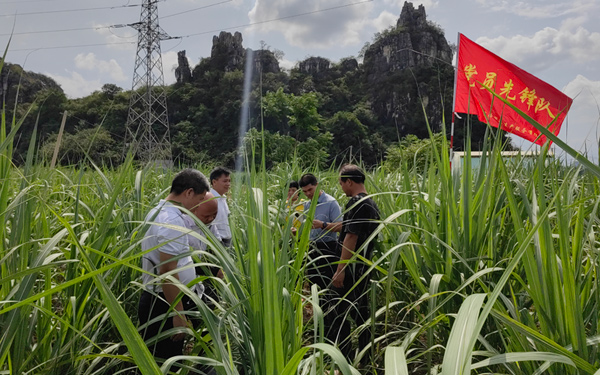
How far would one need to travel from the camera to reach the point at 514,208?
1.16 metres

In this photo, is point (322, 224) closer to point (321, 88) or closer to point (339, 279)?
point (339, 279)

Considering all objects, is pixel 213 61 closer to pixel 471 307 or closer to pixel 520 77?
pixel 520 77

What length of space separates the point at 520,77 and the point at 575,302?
5807 mm

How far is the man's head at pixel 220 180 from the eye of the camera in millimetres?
3469

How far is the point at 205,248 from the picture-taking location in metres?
2.15

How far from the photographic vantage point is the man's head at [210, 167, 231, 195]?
347 centimetres

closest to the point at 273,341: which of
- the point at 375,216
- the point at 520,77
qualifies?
the point at 375,216

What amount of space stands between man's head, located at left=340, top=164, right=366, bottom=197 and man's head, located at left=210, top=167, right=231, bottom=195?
1.05 m

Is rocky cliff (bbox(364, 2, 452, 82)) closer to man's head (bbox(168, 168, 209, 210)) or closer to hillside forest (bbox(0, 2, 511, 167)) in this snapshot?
hillside forest (bbox(0, 2, 511, 167))

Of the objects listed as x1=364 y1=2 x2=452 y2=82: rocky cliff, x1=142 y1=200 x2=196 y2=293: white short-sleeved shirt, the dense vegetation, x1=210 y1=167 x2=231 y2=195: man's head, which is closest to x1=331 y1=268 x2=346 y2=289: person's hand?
the dense vegetation

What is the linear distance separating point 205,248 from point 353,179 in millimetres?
1095

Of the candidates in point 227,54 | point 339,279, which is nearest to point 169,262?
point 339,279

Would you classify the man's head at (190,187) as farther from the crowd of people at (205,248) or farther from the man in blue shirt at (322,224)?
the man in blue shirt at (322,224)

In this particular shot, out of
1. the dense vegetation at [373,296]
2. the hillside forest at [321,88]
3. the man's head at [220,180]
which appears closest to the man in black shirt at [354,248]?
the dense vegetation at [373,296]
